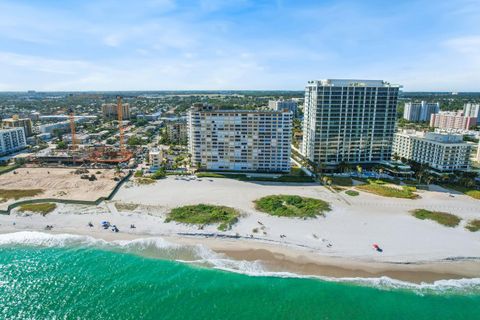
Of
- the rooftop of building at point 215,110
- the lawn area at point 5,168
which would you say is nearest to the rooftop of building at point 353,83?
the rooftop of building at point 215,110

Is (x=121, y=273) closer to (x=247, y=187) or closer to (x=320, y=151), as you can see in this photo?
(x=247, y=187)

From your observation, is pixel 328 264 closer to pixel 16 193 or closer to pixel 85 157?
pixel 16 193

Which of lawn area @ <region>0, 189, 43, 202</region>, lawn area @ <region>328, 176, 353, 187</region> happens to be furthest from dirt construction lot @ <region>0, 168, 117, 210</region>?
lawn area @ <region>328, 176, 353, 187</region>

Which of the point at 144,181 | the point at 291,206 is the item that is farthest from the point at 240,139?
the point at 291,206

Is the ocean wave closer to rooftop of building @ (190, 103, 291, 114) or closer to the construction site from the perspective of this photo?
rooftop of building @ (190, 103, 291, 114)

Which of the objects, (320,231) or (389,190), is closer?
(320,231)

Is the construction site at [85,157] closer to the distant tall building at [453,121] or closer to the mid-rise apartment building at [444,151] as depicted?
the mid-rise apartment building at [444,151]
